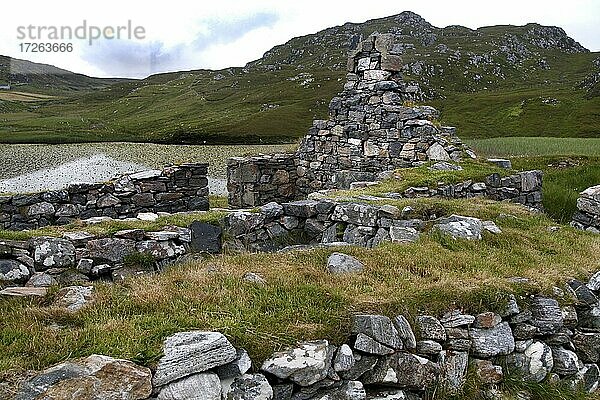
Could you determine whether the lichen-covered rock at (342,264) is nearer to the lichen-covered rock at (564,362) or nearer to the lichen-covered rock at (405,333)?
the lichen-covered rock at (405,333)

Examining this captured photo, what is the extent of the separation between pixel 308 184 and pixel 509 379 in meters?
13.2

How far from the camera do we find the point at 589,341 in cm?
712

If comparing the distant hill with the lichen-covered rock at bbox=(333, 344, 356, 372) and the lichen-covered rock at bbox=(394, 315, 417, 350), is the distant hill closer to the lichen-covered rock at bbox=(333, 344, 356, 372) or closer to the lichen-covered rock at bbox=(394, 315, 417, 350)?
the lichen-covered rock at bbox=(394, 315, 417, 350)

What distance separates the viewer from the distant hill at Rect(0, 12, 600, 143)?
73.9 m

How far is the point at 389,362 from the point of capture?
222 inches

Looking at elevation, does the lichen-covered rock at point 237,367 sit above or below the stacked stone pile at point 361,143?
below

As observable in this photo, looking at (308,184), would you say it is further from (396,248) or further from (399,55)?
(396,248)

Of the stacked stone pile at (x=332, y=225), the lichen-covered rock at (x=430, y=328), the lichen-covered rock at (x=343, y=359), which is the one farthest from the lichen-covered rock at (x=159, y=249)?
the lichen-covered rock at (x=430, y=328)

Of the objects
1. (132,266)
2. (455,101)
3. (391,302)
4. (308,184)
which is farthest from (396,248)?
(455,101)

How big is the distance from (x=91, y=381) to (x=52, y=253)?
390 centimetres

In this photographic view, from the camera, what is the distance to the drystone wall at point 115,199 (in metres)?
12.5

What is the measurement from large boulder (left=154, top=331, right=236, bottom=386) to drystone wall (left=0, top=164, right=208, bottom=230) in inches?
364

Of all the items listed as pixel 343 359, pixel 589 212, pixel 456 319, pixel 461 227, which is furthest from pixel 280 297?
pixel 589 212

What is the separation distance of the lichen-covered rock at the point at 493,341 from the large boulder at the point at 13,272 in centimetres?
588
